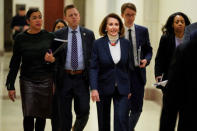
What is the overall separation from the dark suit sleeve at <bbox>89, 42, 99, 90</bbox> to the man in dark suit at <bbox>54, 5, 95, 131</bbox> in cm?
31

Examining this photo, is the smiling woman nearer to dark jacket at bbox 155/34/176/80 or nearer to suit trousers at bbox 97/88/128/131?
suit trousers at bbox 97/88/128/131

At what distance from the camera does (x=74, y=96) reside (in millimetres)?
5984

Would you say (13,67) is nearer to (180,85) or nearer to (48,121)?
(48,121)

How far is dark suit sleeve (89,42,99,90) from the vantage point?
5.49 metres

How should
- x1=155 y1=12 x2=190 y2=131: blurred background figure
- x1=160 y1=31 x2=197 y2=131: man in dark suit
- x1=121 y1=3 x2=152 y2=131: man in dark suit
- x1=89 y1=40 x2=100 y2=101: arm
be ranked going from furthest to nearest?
x1=121 y1=3 x2=152 y2=131: man in dark suit → x1=155 y1=12 x2=190 y2=131: blurred background figure → x1=89 y1=40 x2=100 y2=101: arm → x1=160 y1=31 x2=197 y2=131: man in dark suit

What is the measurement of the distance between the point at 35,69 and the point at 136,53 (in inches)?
55.5

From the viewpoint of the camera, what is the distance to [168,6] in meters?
9.56

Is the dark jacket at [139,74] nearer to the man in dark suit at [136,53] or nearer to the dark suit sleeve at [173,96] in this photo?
the man in dark suit at [136,53]

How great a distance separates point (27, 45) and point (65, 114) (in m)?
0.97

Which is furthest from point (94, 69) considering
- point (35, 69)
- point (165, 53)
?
point (165, 53)

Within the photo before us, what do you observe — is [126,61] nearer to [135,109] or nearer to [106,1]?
[135,109]

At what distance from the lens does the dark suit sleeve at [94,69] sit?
5.49 metres

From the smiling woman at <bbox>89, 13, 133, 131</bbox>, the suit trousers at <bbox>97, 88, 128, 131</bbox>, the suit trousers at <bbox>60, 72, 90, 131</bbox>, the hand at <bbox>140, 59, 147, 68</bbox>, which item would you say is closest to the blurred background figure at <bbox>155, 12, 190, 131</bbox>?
the hand at <bbox>140, 59, 147, 68</bbox>

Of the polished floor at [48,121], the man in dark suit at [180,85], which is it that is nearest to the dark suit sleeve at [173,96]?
the man in dark suit at [180,85]
